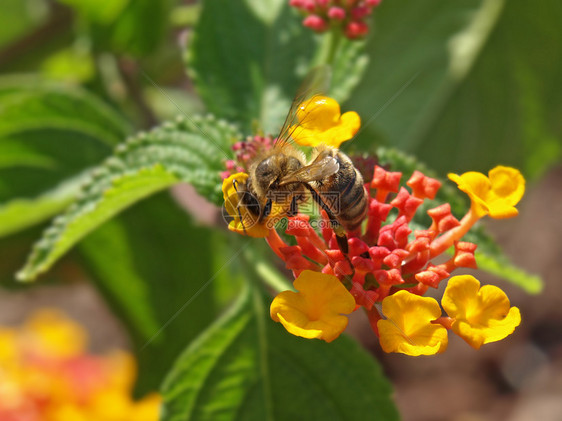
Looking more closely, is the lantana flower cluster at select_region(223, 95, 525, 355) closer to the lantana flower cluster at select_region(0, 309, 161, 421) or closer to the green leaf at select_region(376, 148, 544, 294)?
the green leaf at select_region(376, 148, 544, 294)

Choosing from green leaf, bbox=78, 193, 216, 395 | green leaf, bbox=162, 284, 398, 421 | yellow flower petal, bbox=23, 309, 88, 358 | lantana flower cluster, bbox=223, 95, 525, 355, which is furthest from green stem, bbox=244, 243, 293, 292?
yellow flower petal, bbox=23, 309, 88, 358

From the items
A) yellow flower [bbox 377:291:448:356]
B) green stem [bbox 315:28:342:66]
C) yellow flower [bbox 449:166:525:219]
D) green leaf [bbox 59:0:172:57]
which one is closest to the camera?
yellow flower [bbox 377:291:448:356]

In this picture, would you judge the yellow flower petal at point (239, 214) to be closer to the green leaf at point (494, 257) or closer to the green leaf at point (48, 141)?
the green leaf at point (494, 257)

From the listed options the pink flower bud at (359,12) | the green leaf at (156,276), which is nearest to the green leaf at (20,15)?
the green leaf at (156,276)

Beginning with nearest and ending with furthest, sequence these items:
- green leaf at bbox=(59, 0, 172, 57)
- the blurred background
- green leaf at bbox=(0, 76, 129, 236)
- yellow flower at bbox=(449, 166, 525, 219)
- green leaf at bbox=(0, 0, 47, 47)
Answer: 1. yellow flower at bbox=(449, 166, 525, 219)
2. green leaf at bbox=(0, 76, 129, 236)
3. green leaf at bbox=(59, 0, 172, 57)
4. the blurred background
5. green leaf at bbox=(0, 0, 47, 47)

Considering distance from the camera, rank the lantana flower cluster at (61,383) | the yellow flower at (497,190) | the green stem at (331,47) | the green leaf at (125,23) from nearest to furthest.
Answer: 1. the yellow flower at (497,190)
2. the green stem at (331,47)
3. the green leaf at (125,23)
4. the lantana flower cluster at (61,383)

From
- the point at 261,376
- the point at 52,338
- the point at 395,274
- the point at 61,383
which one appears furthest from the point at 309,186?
the point at 52,338

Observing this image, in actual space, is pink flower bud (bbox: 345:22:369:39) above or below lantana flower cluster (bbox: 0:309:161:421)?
above
